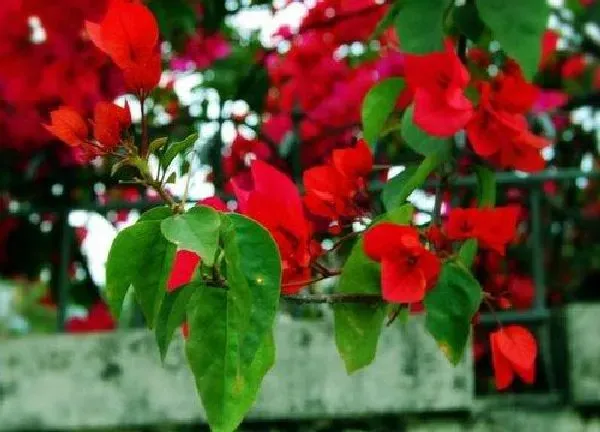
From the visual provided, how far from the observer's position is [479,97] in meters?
1.13

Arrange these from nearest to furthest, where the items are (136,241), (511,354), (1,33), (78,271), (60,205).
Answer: (136,241) < (511,354) < (1,33) < (60,205) < (78,271)

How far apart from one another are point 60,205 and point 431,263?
1.46 metres

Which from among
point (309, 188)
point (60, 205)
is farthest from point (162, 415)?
point (309, 188)

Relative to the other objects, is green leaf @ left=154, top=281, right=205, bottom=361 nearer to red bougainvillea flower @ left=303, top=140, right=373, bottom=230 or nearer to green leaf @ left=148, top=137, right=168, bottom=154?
green leaf @ left=148, top=137, right=168, bottom=154

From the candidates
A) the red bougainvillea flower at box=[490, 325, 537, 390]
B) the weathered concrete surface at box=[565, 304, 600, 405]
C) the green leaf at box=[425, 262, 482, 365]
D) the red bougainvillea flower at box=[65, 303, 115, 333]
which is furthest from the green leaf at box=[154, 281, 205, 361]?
the red bougainvillea flower at box=[65, 303, 115, 333]

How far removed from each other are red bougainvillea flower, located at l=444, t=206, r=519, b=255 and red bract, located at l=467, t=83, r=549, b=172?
10 cm

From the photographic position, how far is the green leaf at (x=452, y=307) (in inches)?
37.1

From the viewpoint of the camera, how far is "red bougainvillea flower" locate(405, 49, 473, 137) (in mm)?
1003

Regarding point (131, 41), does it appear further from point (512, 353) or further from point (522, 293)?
point (522, 293)

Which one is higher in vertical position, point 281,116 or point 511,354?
point 281,116

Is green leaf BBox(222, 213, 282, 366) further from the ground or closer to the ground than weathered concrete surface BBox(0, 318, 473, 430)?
further from the ground

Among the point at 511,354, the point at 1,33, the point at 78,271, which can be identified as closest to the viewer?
the point at 511,354

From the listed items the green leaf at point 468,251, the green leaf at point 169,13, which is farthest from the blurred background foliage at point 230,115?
the green leaf at point 468,251

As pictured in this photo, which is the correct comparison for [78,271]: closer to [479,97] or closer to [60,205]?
[60,205]
